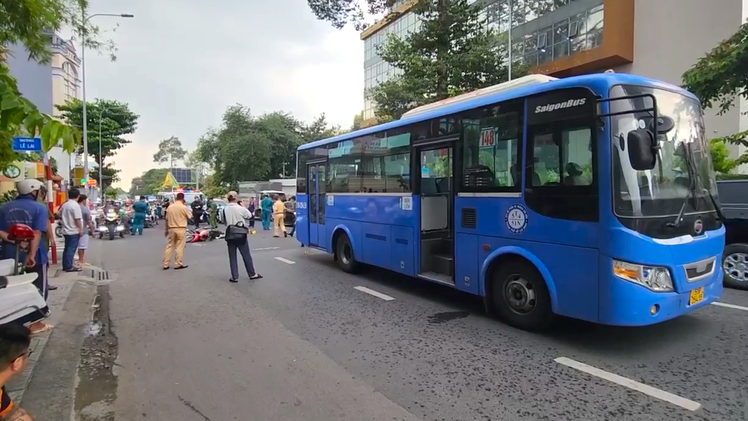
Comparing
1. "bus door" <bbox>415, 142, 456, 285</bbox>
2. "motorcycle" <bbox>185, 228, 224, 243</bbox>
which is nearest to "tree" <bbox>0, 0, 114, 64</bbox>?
"bus door" <bbox>415, 142, 456, 285</bbox>

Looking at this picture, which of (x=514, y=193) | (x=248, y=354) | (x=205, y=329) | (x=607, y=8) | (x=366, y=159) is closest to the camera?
(x=248, y=354)

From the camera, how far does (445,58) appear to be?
21.6 m

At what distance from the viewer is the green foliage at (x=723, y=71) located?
10008mm

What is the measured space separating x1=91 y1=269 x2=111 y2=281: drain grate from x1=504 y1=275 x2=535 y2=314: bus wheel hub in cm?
838

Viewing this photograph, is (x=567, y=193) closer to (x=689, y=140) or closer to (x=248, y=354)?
(x=689, y=140)

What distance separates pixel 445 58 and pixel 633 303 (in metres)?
18.8

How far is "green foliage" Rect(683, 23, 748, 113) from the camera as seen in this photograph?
32.8ft

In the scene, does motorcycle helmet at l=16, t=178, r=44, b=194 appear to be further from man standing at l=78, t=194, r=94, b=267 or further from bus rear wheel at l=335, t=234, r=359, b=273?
bus rear wheel at l=335, t=234, r=359, b=273

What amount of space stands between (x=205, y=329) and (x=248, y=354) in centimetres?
126

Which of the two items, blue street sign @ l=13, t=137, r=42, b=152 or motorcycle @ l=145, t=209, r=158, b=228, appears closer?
blue street sign @ l=13, t=137, r=42, b=152

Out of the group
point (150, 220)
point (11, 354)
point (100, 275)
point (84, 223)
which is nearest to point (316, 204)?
point (100, 275)

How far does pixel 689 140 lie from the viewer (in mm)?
5223

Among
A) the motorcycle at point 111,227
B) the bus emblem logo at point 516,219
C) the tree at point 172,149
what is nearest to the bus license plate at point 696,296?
the bus emblem logo at point 516,219

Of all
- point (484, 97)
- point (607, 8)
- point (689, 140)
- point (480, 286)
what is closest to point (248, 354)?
point (480, 286)
